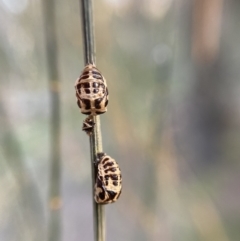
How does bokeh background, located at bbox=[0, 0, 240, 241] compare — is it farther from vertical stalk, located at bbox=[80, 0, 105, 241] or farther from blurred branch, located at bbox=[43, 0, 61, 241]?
vertical stalk, located at bbox=[80, 0, 105, 241]

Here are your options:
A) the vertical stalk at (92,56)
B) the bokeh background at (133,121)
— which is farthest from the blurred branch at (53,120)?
the vertical stalk at (92,56)

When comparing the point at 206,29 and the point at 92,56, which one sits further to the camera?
the point at 206,29

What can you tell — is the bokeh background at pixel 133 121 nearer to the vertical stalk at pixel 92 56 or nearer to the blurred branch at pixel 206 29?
the blurred branch at pixel 206 29

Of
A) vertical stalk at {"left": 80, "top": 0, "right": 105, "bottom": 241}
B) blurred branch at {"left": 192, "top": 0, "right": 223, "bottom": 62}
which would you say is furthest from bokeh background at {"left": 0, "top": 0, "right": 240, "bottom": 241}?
vertical stalk at {"left": 80, "top": 0, "right": 105, "bottom": 241}

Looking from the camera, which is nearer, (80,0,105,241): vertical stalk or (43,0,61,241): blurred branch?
(80,0,105,241): vertical stalk

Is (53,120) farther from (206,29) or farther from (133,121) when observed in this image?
(206,29)

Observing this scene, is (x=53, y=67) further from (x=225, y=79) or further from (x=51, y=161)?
(x=225, y=79)

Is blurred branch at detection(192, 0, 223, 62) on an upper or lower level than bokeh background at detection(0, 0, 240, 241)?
upper

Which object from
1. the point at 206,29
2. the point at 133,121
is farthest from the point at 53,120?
the point at 206,29

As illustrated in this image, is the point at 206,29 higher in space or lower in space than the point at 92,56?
higher
